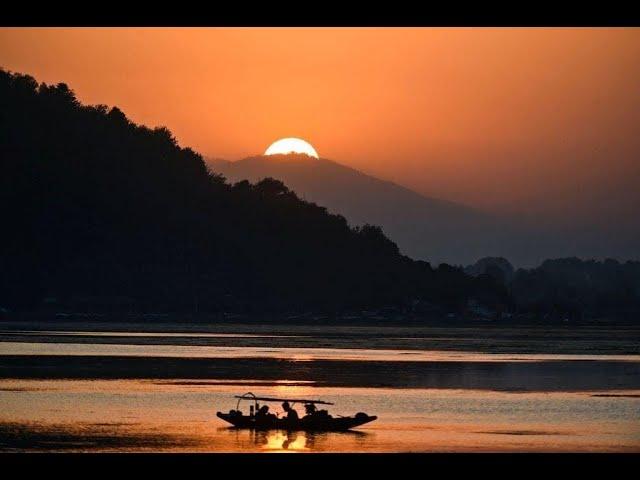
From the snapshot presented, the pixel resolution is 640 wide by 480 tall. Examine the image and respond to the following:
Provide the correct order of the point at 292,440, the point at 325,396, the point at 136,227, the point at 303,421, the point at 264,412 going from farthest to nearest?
1. the point at 136,227
2. the point at 325,396
3. the point at 303,421
4. the point at 264,412
5. the point at 292,440

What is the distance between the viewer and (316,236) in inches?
7751

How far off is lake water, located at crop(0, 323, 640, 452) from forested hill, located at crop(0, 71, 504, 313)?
3296 inches

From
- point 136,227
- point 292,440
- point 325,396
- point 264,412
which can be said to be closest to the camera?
point 292,440

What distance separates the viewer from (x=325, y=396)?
52.3 metres

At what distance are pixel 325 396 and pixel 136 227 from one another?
134120 millimetres

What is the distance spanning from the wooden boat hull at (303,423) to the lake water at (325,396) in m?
0.35

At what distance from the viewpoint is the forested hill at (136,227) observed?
176 meters

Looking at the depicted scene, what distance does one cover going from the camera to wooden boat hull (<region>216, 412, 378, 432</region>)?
37625mm
